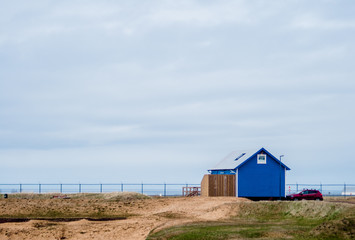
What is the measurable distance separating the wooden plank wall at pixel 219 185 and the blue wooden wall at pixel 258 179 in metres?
A: 1.12

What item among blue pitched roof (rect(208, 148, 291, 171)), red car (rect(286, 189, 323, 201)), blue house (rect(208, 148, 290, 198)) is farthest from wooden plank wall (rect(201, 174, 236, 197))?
red car (rect(286, 189, 323, 201))

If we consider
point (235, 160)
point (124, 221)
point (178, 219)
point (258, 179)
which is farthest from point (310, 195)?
point (124, 221)

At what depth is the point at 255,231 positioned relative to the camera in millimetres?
34156

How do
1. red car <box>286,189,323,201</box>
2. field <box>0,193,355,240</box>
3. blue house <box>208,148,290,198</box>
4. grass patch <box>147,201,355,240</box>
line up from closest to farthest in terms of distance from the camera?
grass patch <box>147,201,355,240</box>, field <box>0,193,355,240</box>, red car <box>286,189,323,201</box>, blue house <box>208,148,290,198</box>

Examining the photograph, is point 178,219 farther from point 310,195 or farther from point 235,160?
point 235,160

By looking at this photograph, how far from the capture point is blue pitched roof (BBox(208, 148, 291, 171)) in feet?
218

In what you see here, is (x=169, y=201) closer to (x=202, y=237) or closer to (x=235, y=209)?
(x=235, y=209)

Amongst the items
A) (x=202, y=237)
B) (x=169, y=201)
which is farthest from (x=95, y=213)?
(x=202, y=237)

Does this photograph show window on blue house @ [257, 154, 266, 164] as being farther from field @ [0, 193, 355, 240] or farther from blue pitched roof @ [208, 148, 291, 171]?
field @ [0, 193, 355, 240]

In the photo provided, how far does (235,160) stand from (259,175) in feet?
16.7

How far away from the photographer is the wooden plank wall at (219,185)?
66.6 meters

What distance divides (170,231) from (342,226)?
12527 millimetres

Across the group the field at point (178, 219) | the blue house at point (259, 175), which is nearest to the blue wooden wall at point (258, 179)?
the blue house at point (259, 175)

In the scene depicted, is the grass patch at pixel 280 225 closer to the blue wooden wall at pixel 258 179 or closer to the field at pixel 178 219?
the field at pixel 178 219
